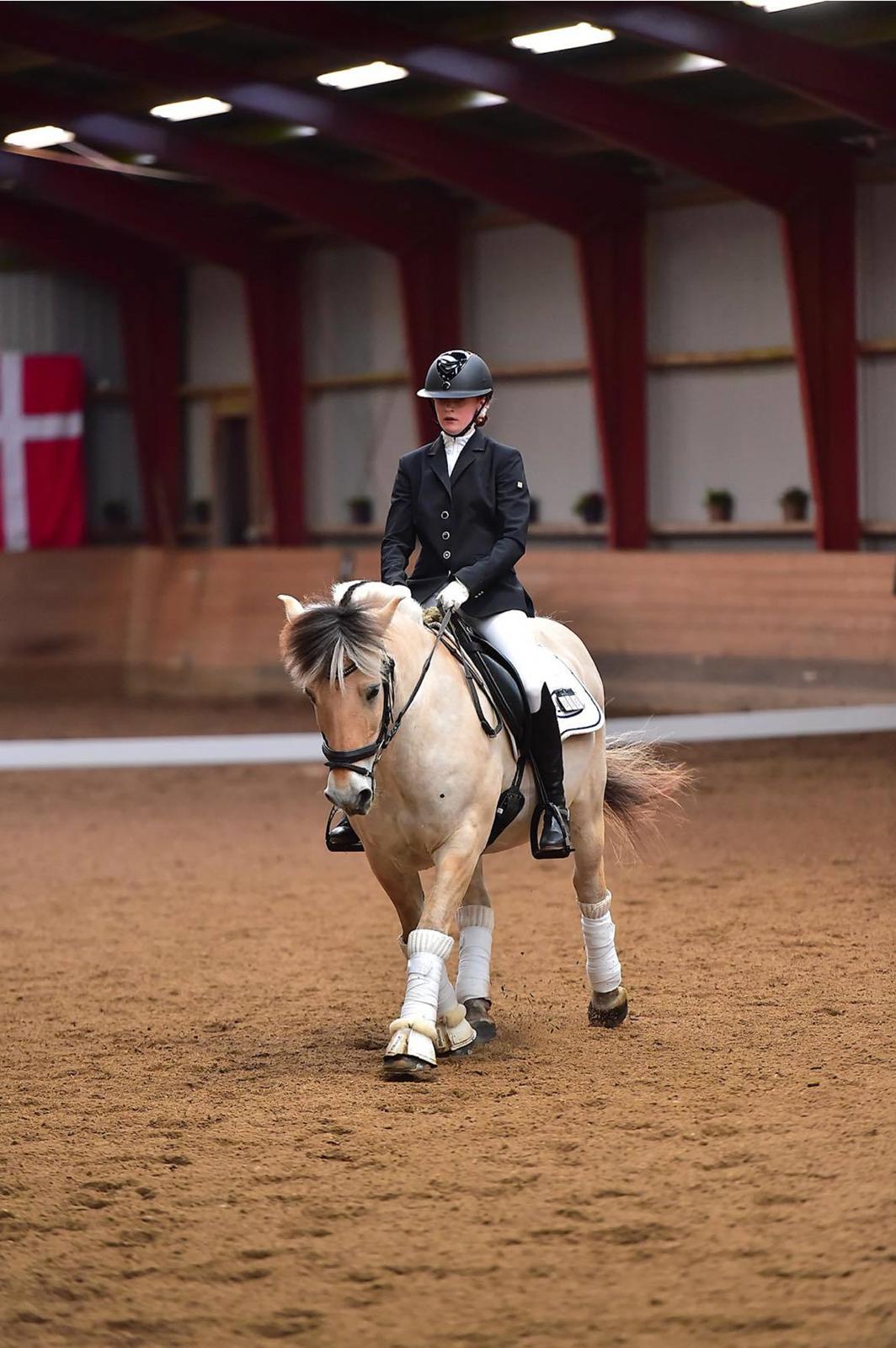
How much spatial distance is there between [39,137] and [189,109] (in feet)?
6.01

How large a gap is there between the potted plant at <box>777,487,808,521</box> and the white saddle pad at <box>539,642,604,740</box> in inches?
422

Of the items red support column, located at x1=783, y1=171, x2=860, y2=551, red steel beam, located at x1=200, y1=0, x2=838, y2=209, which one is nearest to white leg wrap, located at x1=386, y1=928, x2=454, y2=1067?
red steel beam, located at x1=200, y1=0, x2=838, y2=209

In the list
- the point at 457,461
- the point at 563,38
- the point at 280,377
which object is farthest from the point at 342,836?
the point at 280,377

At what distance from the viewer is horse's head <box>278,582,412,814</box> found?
13.6ft

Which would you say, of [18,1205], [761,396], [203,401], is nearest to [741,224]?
[761,396]

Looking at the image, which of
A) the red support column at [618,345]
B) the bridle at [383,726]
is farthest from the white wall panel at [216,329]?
the bridle at [383,726]

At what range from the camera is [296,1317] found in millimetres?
2934

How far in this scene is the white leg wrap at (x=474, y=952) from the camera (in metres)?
4.97

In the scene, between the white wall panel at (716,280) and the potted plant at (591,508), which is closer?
the white wall panel at (716,280)

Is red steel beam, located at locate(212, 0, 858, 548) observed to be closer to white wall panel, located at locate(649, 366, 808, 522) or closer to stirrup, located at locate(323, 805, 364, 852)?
white wall panel, located at locate(649, 366, 808, 522)

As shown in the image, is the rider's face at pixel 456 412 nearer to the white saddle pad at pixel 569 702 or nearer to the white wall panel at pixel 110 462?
the white saddle pad at pixel 569 702

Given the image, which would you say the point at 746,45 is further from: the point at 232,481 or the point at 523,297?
the point at 232,481

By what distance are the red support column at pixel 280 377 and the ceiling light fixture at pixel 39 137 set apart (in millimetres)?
3605

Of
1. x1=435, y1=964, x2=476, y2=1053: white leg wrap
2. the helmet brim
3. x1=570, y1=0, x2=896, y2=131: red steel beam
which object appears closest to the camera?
x1=435, y1=964, x2=476, y2=1053: white leg wrap
